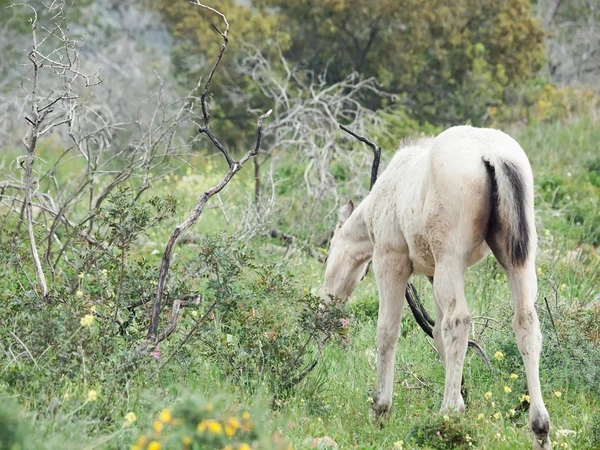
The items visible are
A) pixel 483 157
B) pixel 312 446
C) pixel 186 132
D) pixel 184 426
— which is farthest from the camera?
pixel 186 132

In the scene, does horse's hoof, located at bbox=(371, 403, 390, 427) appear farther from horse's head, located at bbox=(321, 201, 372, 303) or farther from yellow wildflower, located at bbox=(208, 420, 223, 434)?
yellow wildflower, located at bbox=(208, 420, 223, 434)

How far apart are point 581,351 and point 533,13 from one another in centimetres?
1964

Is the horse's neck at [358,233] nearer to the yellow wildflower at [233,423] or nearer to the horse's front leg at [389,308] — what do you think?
the horse's front leg at [389,308]

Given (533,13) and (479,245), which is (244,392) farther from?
(533,13)

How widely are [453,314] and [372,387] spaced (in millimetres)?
1361

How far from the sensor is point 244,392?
4.86m

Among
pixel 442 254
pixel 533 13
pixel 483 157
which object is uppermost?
pixel 533 13

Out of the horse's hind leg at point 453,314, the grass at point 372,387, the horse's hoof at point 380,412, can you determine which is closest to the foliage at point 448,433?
the grass at point 372,387

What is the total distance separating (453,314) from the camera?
15.0 feet

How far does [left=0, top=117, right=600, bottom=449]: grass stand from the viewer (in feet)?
12.4

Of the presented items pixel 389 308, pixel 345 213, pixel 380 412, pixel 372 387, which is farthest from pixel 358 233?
pixel 380 412

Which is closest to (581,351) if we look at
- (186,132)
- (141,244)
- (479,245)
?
(479,245)

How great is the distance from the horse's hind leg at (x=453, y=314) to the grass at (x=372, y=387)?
10.0 inches

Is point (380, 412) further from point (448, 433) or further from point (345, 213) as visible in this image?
point (345, 213)
